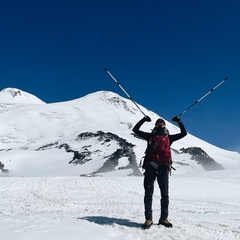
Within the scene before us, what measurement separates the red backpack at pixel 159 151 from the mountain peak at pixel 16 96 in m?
174

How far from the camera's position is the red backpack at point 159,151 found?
8.30 metres

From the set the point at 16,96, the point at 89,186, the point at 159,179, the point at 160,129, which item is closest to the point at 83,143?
the point at 89,186

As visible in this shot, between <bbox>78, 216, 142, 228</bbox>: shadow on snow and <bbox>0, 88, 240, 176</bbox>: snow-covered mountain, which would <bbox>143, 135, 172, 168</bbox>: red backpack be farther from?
<bbox>0, 88, 240, 176</bbox>: snow-covered mountain

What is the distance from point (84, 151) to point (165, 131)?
69953mm

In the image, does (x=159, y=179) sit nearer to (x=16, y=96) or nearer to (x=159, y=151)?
(x=159, y=151)

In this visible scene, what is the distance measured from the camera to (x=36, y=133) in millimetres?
113625

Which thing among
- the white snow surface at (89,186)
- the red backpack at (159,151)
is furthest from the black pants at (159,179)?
the white snow surface at (89,186)

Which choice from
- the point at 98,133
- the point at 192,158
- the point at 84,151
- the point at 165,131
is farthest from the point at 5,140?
the point at 165,131

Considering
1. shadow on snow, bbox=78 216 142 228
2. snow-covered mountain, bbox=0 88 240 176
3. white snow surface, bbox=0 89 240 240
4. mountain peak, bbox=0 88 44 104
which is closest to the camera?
white snow surface, bbox=0 89 240 240

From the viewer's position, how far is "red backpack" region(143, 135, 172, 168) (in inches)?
327

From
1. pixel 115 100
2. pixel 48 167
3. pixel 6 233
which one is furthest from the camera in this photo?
pixel 115 100

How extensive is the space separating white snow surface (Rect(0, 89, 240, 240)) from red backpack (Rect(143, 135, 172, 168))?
1394mm

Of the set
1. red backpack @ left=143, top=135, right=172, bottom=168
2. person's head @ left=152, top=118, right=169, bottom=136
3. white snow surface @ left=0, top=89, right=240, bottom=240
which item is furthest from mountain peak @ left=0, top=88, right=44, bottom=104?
red backpack @ left=143, top=135, right=172, bottom=168

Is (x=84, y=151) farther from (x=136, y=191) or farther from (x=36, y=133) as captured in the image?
(x=136, y=191)
